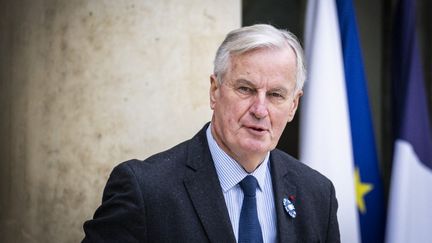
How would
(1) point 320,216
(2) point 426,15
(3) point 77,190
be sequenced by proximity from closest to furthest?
(1) point 320,216
(3) point 77,190
(2) point 426,15

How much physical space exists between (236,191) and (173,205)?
0.30 meters

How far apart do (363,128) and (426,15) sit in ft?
4.72

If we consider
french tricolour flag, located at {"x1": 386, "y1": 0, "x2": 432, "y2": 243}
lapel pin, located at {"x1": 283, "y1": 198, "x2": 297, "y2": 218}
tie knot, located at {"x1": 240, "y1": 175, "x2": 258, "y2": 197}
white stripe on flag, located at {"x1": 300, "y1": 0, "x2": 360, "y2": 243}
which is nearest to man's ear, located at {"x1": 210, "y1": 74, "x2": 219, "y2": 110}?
tie knot, located at {"x1": 240, "y1": 175, "x2": 258, "y2": 197}

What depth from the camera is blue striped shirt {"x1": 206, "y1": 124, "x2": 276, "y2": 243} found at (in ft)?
7.34

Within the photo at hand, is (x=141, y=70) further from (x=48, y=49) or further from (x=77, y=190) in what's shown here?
(x=77, y=190)

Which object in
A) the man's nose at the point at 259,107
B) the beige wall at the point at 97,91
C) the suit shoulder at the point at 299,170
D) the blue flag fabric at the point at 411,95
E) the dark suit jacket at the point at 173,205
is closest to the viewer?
the dark suit jacket at the point at 173,205

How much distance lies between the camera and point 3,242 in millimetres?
3049

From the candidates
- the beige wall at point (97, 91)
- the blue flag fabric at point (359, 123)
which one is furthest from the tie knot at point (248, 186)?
the blue flag fabric at point (359, 123)

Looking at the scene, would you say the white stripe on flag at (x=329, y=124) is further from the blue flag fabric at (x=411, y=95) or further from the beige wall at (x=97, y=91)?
the beige wall at (x=97, y=91)

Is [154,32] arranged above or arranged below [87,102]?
above

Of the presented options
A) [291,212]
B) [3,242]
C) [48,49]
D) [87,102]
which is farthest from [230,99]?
[3,242]

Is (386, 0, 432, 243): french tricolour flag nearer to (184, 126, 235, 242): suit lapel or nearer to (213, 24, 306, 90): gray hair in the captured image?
(213, 24, 306, 90): gray hair

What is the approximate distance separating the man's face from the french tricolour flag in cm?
145

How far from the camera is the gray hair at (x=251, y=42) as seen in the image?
2197mm
